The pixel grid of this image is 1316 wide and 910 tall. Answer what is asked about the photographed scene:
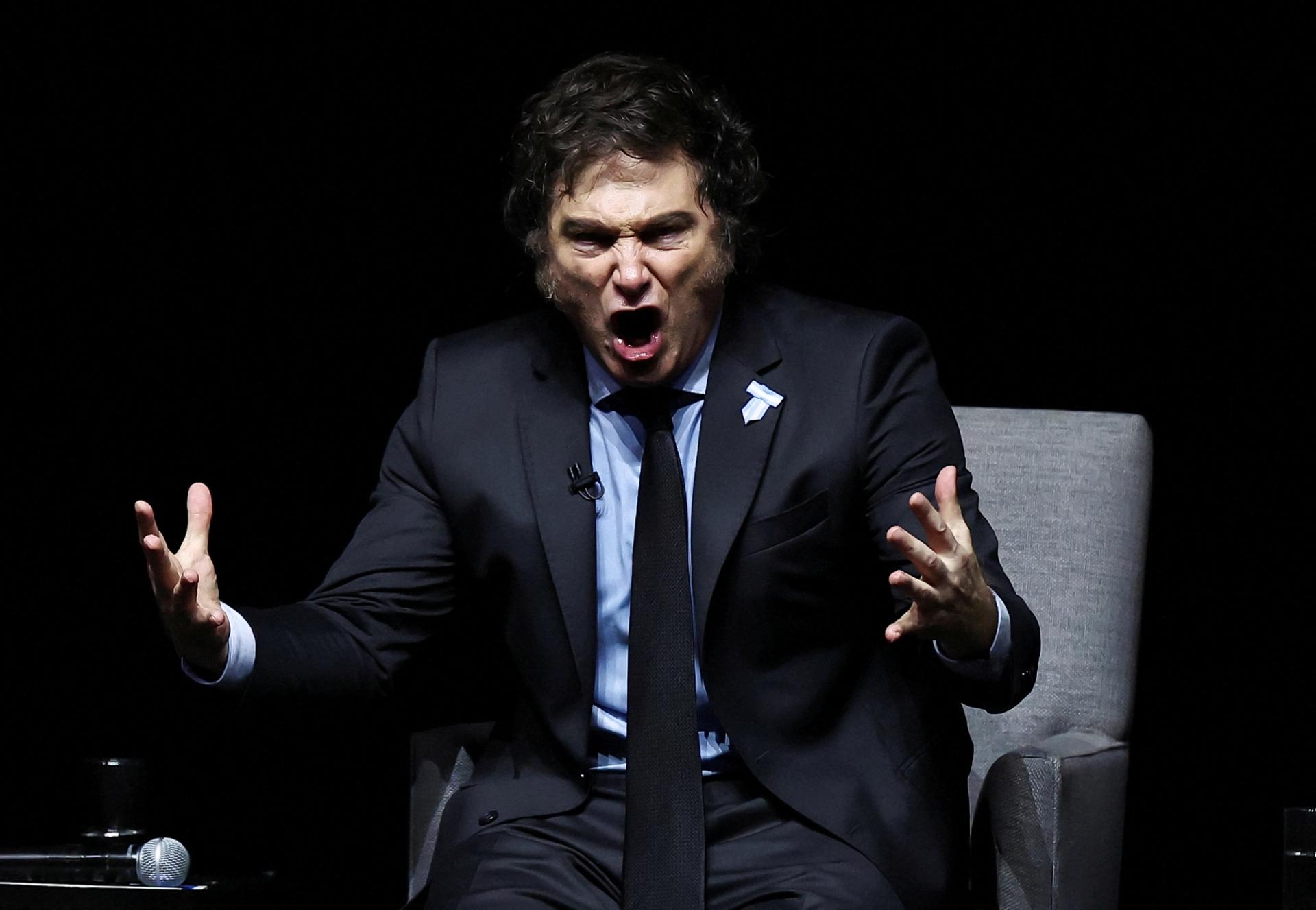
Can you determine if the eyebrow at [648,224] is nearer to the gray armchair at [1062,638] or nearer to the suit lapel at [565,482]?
the suit lapel at [565,482]

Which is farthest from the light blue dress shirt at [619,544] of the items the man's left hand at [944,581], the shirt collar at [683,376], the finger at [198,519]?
the man's left hand at [944,581]

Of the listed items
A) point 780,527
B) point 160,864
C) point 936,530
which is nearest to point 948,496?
point 936,530

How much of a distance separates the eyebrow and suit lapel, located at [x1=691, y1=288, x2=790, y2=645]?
17 cm

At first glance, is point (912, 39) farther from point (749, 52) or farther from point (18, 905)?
point (18, 905)

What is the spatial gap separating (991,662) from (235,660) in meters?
0.91

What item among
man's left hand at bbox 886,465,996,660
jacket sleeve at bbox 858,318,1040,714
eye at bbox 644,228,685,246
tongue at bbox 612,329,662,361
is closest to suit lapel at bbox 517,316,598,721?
tongue at bbox 612,329,662,361

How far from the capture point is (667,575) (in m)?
2.30

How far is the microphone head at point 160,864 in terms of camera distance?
2.31m

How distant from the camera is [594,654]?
Result: 235 cm

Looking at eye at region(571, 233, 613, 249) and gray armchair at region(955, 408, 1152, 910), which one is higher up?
eye at region(571, 233, 613, 249)

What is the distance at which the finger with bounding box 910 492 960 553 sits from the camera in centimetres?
198

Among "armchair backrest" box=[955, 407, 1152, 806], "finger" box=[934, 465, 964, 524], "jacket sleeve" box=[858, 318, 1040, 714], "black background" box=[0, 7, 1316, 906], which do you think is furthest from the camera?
"black background" box=[0, 7, 1316, 906]

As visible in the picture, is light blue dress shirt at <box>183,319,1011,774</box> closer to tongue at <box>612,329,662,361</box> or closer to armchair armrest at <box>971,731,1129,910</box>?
tongue at <box>612,329,662,361</box>

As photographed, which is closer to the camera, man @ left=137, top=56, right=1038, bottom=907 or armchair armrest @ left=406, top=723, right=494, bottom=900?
man @ left=137, top=56, right=1038, bottom=907
